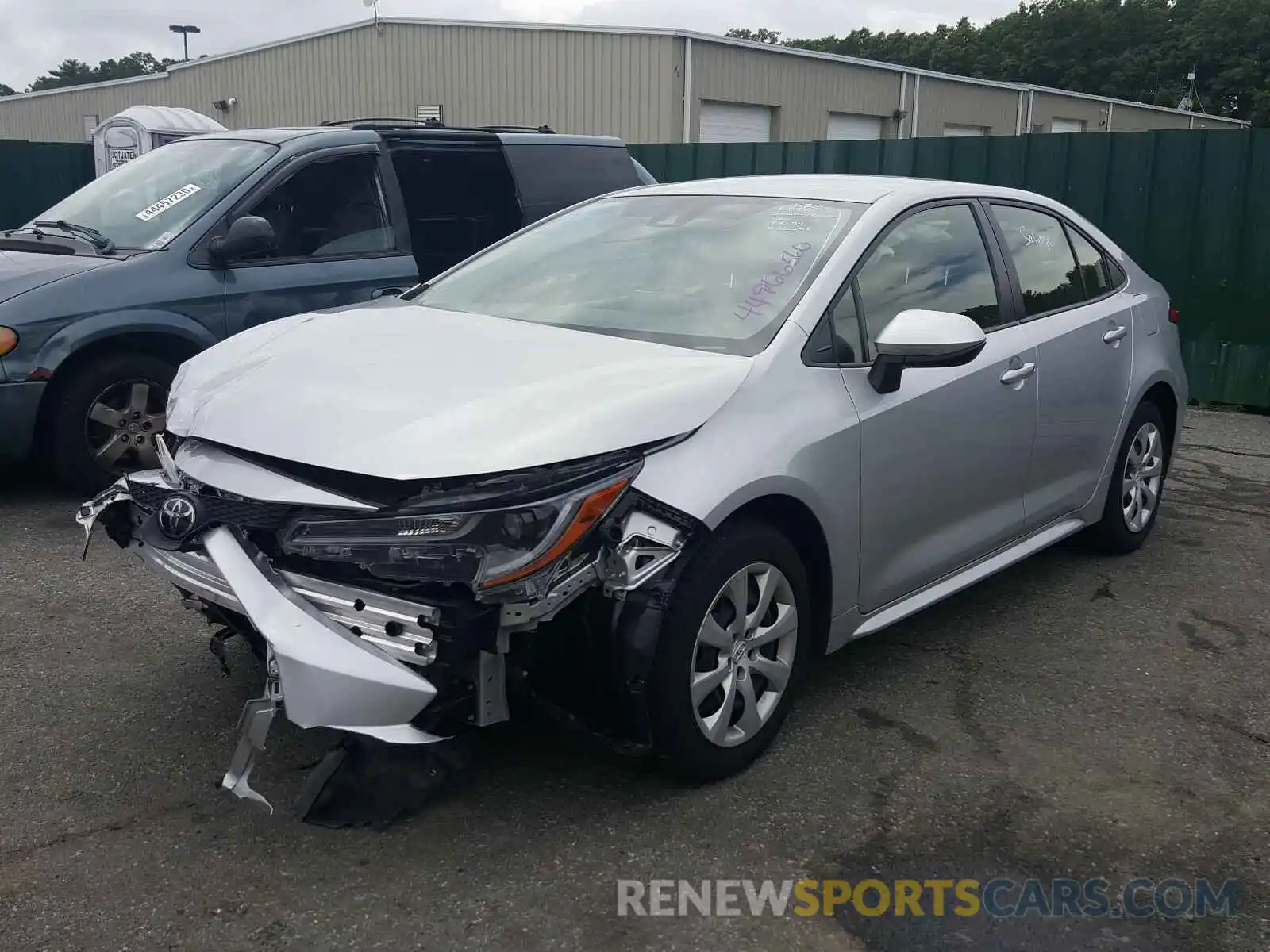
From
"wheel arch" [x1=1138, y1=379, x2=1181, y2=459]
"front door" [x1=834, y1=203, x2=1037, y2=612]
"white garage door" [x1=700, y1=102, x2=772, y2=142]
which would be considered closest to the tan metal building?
"white garage door" [x1=700, y1=102, x2=772, y2=142]

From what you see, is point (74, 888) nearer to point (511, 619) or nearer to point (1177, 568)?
point (511, 619)

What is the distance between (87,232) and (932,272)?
173 inches

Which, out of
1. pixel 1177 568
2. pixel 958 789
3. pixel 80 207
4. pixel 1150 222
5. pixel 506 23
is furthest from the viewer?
pixel 506 23

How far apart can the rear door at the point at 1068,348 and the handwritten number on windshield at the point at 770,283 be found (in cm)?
117

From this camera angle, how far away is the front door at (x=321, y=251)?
6.15 meters

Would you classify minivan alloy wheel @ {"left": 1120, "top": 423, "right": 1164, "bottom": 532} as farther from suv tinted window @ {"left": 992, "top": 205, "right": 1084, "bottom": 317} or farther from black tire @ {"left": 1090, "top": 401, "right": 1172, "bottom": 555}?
suv tinted window @ {"left": 992, "top": 205, "right": 1084, "bottom": 317}

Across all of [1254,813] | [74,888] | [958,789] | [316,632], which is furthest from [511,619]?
[1254,813]

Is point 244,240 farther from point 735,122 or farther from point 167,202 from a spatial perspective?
point 735,122

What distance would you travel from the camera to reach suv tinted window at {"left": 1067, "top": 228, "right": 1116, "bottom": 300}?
5.11m

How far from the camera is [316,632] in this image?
273 centimetres

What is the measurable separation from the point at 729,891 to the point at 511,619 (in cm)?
83

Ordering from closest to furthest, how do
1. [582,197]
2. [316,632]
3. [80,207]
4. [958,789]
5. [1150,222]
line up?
[316,632], [958,789], [80,207], [582,197], [1150,222]

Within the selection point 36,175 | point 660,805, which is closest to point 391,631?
point 660,805

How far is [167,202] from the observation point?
6277 mm
